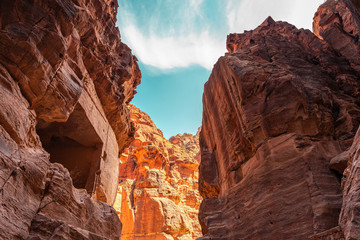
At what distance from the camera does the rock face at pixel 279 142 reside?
8.45 m

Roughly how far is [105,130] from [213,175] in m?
6.80

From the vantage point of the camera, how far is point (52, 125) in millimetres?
14273

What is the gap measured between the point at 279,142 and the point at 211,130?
5.88m

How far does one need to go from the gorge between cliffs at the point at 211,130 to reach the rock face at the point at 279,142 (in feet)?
0.15

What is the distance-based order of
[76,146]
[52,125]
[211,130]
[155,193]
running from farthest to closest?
[155,193], [211,130], [76,146], [52,125]

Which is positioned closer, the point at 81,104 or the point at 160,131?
the point at 81,104

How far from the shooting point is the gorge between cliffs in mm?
6754

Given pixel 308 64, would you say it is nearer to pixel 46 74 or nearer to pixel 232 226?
pixel 232 226


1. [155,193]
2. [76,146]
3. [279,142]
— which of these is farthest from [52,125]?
[155,193]

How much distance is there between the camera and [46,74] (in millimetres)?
8602

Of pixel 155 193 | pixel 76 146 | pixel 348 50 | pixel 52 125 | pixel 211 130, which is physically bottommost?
pixel 76 146

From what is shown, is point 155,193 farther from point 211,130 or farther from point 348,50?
point 348,50

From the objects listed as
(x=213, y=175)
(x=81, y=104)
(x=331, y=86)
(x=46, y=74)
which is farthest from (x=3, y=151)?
(x=331, y=86)

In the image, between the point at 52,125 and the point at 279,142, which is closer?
the point at 279,142
